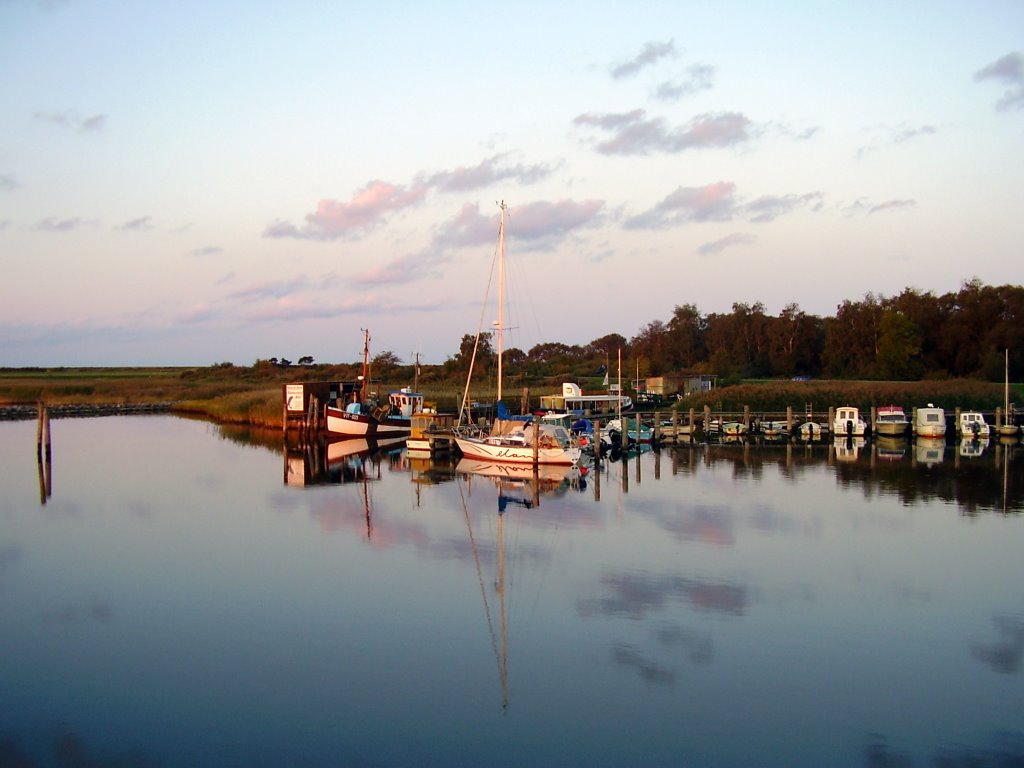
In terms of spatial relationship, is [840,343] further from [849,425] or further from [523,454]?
[523,454]

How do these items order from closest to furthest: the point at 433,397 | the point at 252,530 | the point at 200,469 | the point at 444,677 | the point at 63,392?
the point at 444,677 < the point at 252,530 < the point at 200,469 < the point at 433,397 < the point at 63,392

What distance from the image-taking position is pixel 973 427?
54.1 meters

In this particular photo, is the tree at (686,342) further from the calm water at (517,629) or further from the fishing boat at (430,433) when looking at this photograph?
the calm water at (517,629)

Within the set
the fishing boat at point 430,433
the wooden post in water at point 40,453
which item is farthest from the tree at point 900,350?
the wooden post in water at point 40,453

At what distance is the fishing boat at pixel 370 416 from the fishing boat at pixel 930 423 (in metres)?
28.6

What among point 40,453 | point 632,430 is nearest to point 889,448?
point 632,430

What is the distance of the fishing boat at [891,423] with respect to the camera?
5572 centimetres

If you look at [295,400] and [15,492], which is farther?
[295,400]

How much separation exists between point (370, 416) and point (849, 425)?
27.9 m

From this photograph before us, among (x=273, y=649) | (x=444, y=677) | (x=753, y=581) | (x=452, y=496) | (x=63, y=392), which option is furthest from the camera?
(x=63, y=392)

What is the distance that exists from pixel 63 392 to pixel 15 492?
6496 centimetres

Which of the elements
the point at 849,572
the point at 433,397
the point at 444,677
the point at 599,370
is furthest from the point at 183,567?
the point at 599,370

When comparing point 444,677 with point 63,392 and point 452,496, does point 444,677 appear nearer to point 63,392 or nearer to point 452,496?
point 452,496

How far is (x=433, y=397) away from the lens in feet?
241
